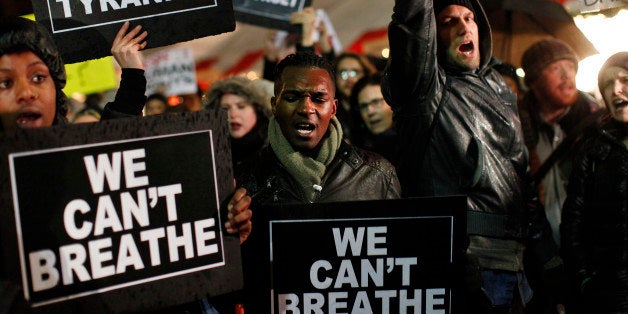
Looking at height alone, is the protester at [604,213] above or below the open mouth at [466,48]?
below

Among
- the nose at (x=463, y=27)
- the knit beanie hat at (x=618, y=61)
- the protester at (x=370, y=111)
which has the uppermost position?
the nose at (x=463, y=27)

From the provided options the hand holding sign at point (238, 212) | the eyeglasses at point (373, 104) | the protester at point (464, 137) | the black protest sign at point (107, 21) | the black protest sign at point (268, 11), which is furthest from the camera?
→ the eyeglasses at point (373, 104)

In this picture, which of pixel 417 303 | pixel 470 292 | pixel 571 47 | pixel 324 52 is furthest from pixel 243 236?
pixel 324 52

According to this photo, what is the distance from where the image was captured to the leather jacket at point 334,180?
10.5 ft

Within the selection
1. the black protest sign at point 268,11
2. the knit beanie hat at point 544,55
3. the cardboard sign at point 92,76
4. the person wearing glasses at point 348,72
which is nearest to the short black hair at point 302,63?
the black protest sign at point 268,11

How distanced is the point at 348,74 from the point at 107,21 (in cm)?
418

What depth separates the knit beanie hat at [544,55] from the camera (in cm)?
543

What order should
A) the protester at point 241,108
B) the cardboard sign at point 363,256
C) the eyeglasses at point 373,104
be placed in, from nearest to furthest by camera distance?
the cardboard sign at point 363,256 < the protester at point 241,108 < the eyeglasses at point 373,104

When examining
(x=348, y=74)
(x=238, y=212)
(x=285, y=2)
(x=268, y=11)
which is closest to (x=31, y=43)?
(x=238, y=212)

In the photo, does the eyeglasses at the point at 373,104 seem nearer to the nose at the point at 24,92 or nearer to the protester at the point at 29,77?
the protester at the point at 29,77

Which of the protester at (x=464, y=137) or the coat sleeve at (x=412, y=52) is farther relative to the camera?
the protester at (x=464, y=137)

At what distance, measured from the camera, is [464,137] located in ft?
11.5

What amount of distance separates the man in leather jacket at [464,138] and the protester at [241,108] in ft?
5.84

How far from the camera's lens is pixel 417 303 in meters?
2.99
